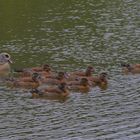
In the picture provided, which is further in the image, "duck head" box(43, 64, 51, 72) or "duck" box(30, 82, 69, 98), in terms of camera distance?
"duck head" box(43, 64, 51, 72)

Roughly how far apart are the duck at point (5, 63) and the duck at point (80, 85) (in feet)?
12.3

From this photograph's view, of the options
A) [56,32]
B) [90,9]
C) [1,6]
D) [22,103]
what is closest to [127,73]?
[22,103]

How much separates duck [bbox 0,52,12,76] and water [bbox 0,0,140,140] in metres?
0.27

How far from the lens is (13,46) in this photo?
33.2 metres

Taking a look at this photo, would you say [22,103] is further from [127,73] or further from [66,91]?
[127,73]

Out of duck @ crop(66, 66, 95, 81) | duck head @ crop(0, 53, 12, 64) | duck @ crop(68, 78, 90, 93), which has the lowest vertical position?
duck @ crop(68, 78, 90, 93)

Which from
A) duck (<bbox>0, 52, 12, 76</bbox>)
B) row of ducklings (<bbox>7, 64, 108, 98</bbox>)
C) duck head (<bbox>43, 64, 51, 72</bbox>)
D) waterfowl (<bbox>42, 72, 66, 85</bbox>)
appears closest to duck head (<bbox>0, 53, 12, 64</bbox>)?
duck (<bbox>0, 52, 12, 76</bbox>)

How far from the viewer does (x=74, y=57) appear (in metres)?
30.2

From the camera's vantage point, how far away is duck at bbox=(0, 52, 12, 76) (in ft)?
97.5

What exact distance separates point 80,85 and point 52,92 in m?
1.31

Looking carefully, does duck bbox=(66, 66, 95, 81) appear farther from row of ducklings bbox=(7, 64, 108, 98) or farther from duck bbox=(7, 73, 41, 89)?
duck bbox=(7, 73, 41, 89)

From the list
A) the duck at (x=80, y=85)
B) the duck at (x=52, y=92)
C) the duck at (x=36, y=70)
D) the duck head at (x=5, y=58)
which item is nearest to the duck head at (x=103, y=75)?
the duck at (x=80, y=85)

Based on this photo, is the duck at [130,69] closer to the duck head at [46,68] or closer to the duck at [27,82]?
the duck head at [46,68]

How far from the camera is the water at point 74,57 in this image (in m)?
21.5
